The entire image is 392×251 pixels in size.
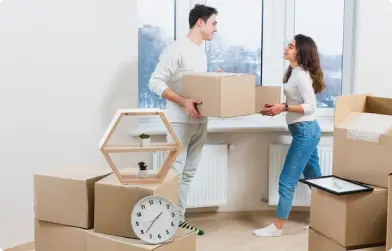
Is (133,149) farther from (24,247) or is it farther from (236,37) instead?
(236,37)

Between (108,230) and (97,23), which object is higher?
(97,23)

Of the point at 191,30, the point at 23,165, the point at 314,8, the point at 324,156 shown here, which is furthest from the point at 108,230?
the point at 314,8

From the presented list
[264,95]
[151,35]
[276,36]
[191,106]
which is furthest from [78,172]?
[276,36]

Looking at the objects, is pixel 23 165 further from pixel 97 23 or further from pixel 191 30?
pixel 191 30

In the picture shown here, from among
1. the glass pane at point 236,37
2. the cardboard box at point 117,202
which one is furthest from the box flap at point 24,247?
the glass pane at point 236,37

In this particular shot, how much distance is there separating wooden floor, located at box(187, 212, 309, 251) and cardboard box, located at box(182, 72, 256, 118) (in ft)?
3.04

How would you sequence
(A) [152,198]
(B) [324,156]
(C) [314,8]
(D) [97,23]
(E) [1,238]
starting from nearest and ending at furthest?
(A) [152,198]
(E) [1,238]
(D) [97,23]
(B) [324,156]
(C) [314,8]

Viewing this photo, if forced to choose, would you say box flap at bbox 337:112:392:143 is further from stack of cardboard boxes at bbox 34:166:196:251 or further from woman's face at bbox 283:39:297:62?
woman's face at bbox 283:39:297:62

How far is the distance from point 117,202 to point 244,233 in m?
1.71

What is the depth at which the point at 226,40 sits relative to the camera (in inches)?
162

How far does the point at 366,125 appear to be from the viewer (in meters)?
2.38

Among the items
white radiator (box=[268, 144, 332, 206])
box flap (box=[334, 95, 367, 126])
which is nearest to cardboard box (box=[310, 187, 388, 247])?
box flap (box=[334, 95, 367, 126])

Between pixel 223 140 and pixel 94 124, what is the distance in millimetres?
987

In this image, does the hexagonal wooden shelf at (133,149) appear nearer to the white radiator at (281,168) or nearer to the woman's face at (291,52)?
the woman's face at (291,52)
